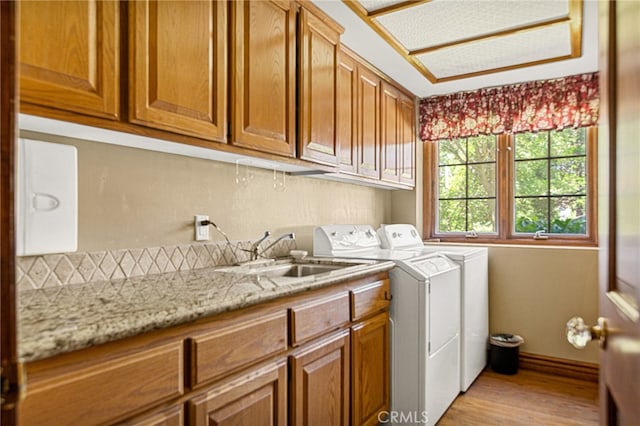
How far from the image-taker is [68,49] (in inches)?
43.4

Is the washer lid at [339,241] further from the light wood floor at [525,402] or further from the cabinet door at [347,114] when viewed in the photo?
the light wood floor at [525,402]

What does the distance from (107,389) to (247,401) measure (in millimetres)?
507

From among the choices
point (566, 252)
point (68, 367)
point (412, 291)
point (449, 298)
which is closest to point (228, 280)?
point (68, 367)

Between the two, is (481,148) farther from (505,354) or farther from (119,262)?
(119,262)

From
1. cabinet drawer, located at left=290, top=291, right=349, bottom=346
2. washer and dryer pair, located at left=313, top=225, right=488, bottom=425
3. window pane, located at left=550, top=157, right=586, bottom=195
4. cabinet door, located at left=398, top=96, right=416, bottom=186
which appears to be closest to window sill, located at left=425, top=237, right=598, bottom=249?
window pane, located at left=550, top=157, right=586, bottom=195

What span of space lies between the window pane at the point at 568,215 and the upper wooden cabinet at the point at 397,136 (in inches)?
45.4

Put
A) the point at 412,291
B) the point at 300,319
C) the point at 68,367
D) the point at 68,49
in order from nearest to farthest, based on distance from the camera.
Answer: the point at 68,367, the point at 68,49, the point at 300,319, the point at 412,291

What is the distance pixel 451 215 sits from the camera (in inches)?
149

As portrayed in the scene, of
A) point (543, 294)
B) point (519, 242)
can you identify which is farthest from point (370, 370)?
point (519, 242)

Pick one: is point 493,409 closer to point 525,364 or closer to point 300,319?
point 525,364

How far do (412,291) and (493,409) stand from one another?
102 cm

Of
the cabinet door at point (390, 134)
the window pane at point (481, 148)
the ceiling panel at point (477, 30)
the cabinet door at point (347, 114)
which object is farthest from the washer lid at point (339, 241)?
the window pane at point (481, 148)

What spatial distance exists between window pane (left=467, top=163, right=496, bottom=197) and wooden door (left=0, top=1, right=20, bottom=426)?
363 cm
